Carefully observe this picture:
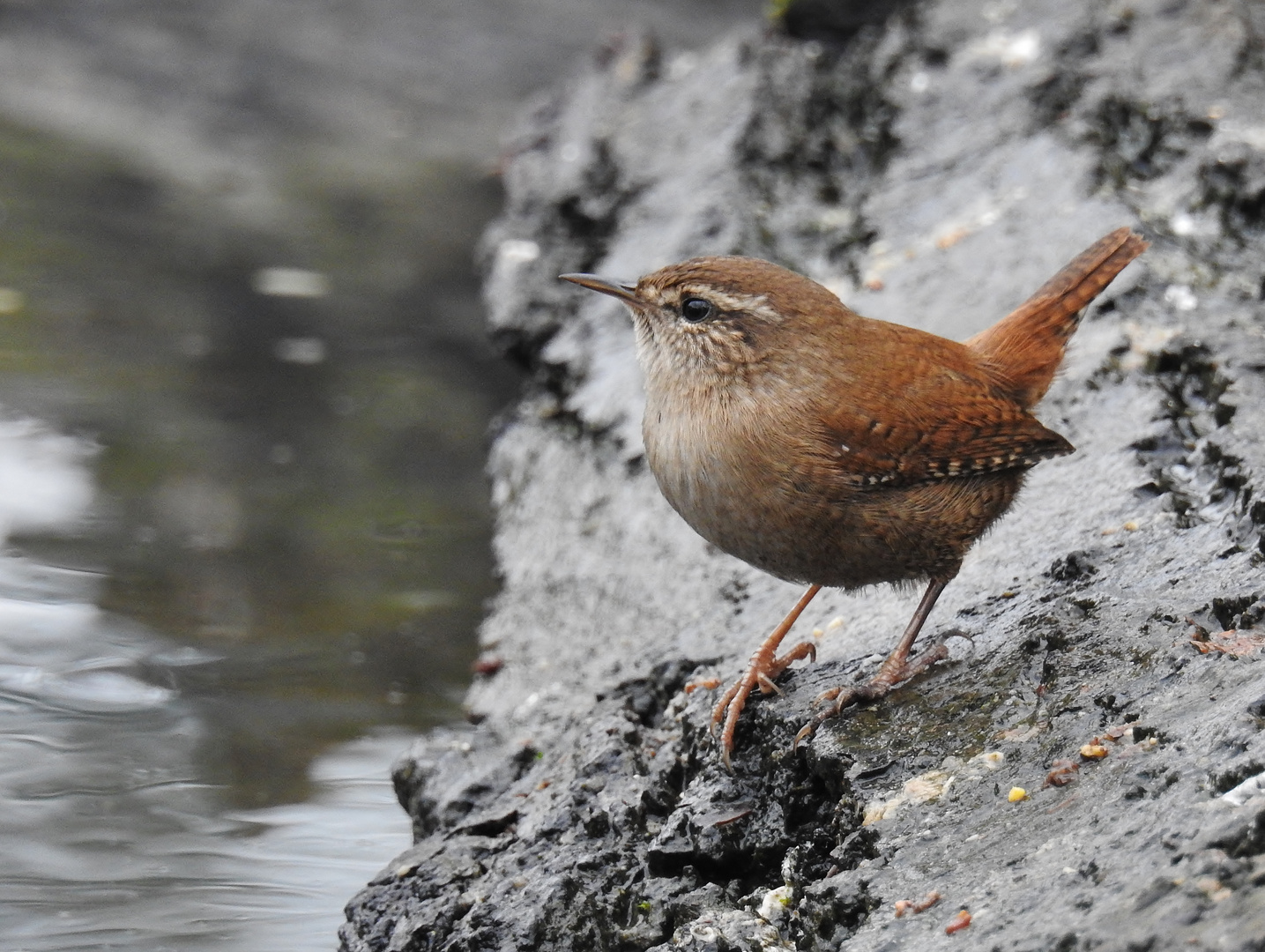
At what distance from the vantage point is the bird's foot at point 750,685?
3.45 meters

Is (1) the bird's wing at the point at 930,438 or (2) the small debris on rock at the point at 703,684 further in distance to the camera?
(2) the small debris on rock at the point at 703,684

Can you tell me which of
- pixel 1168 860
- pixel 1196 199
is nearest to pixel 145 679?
pixel 1168 860

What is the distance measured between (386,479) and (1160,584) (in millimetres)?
3640

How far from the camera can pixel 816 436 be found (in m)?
3.46

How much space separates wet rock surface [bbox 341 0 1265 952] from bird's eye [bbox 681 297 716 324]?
967 mm

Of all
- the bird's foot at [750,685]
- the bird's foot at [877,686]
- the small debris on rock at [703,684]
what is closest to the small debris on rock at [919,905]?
the bird's foot at [877,686]

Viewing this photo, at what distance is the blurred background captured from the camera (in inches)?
163

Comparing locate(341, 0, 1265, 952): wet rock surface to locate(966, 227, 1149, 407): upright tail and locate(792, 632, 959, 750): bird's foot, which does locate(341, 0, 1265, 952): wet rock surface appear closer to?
locate(792, 632, 959, 750): bird's foot

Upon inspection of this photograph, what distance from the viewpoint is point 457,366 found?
7.11 meters

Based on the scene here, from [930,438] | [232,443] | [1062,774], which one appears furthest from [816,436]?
[232,443]

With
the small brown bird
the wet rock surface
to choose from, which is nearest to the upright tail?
the small brown bird

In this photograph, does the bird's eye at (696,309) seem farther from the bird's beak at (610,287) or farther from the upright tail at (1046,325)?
the upright tail at (1046,325)

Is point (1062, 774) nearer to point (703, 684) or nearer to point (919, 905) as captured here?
point (919, 905)

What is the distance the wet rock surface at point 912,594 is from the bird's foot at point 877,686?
0.12 feet
